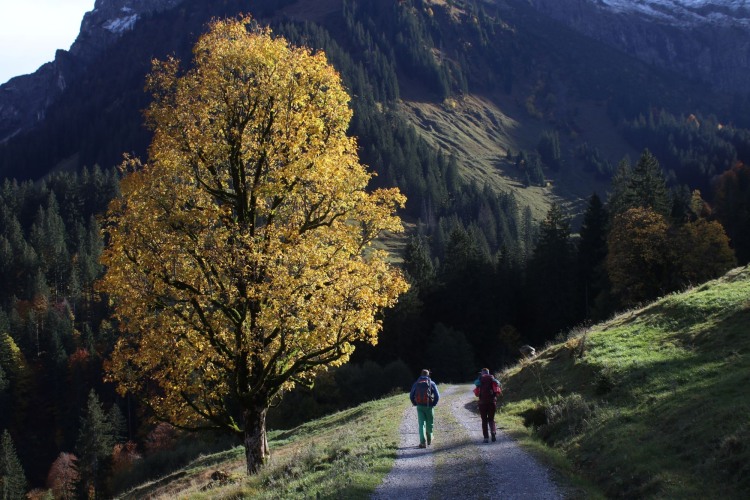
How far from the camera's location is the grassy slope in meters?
12.4

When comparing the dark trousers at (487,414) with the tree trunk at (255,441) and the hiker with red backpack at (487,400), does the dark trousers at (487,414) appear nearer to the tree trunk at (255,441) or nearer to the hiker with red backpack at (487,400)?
the hiker with red backpack at (487,400)

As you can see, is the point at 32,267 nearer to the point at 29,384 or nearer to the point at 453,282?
the point at 29,384

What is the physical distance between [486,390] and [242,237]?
9.05 m

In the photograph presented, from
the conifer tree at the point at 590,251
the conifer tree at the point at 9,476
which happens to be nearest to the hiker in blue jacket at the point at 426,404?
the conifer tree at the point at 590,251

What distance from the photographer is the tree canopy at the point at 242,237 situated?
16156 mm

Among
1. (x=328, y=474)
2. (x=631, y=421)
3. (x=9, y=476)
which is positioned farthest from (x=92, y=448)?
(x=631, y=421)

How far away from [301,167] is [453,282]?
270ft

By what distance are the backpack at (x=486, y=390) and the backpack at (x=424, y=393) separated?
1582 millimetres

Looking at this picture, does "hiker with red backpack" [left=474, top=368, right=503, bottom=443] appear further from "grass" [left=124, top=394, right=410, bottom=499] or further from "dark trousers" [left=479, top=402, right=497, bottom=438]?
"grass" [left=124, top=394, right=410, bottom=499]

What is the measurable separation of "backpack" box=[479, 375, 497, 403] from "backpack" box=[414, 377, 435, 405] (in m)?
1.58

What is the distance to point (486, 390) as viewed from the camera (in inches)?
754

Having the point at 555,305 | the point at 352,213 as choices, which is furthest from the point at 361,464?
the point at 555,305

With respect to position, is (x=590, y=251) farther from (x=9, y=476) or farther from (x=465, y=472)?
(x=9, y=476)

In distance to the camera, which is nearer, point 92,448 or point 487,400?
point 487,400
